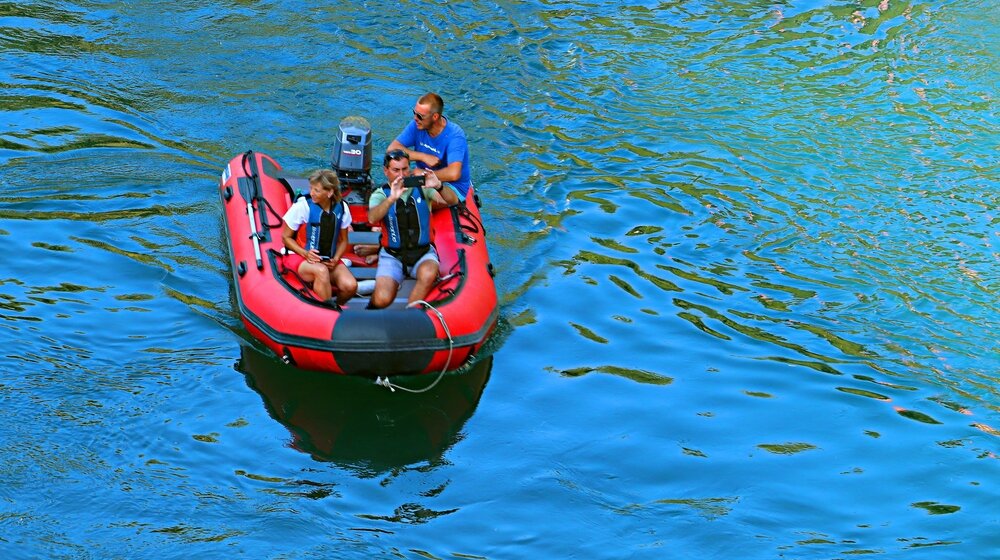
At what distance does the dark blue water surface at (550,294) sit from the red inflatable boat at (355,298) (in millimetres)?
378

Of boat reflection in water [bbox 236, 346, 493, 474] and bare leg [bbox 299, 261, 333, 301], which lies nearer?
boat reflection in water [bbox 236, 346, 493, 474]

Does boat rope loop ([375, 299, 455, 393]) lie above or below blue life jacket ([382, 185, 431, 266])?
below

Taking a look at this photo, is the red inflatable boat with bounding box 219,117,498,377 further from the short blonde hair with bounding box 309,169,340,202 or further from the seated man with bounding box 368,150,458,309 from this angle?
the short blonde hair with bounding box 309,169,340,202

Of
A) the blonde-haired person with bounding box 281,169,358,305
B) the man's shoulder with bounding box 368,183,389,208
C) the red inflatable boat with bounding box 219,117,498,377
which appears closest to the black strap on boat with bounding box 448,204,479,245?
the red inflatable boat with bounding box 219,117,498,377

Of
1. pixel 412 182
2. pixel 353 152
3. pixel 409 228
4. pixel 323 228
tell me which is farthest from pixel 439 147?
pixel 323 228

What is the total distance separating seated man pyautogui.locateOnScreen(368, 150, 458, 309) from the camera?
8.14 m

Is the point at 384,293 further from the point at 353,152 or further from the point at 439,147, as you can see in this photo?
the point at 439,147

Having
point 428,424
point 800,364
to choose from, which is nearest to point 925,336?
point 800,364

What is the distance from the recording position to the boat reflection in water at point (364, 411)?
7297 mm

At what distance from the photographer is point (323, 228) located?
808cm

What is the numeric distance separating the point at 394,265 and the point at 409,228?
284 millimetres

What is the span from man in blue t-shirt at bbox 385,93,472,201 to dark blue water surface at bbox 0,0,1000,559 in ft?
2.71

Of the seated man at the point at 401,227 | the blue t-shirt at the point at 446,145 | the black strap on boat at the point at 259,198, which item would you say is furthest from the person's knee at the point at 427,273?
the blue t-shirt at the point at 446,145

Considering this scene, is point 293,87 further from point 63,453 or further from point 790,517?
point 790,517
